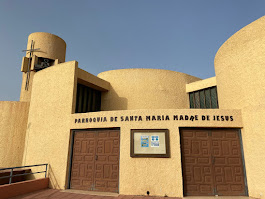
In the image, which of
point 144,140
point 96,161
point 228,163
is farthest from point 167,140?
point 96,161

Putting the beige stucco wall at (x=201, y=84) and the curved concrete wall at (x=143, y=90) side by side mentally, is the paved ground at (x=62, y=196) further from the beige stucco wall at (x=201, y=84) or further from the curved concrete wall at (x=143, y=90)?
the beige stucco wall at (x=201, y=84)

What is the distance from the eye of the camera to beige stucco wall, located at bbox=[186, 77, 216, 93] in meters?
12.2

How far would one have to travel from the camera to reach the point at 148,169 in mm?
7250

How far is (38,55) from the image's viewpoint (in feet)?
55.6

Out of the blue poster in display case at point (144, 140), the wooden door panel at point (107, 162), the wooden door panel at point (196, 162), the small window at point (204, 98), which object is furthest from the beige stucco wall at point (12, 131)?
the small window at point (204, 98)

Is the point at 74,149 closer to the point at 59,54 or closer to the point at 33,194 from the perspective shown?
the point at 33,194

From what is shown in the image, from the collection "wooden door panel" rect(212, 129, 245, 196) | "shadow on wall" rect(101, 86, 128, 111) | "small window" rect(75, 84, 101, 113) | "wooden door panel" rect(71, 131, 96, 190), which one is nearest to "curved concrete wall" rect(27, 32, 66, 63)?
"small window" rect(75, 84, 101, 113)

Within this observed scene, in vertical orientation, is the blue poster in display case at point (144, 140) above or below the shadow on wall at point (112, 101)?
below

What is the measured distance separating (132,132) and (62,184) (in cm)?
393

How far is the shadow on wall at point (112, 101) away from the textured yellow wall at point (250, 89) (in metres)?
6.41

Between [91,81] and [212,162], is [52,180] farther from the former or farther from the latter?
[212,162]

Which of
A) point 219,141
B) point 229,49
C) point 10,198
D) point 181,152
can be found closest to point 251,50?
point 229,49

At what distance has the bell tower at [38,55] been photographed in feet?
54.2

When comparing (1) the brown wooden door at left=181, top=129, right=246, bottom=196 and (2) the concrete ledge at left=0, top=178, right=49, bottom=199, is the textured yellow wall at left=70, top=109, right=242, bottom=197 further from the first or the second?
(2) the concrete ledge at left=0, top=178, right=49, bottom=199
